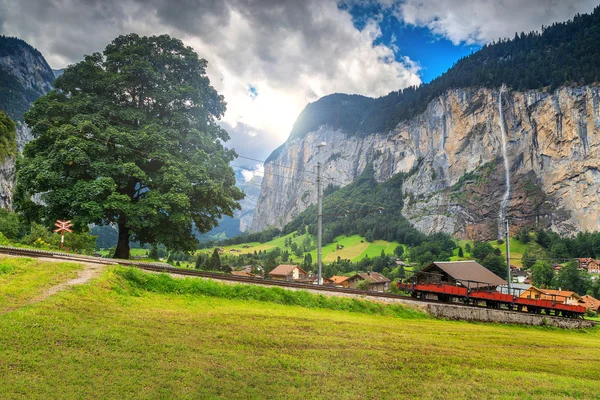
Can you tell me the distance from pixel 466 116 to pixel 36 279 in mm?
198062

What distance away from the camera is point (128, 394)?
5293mm

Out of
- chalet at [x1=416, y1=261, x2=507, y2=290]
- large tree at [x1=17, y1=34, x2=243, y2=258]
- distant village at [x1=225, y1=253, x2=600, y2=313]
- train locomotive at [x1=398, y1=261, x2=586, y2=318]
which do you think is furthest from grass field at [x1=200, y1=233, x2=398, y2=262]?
large tree at [x1=17, y1=34, x2=243, y2=258]

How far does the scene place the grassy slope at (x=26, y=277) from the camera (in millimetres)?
7902

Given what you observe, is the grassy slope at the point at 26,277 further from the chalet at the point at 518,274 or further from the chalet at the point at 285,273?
the chalet at the point at 518,274

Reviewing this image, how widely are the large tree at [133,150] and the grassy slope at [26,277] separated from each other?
5.76 m

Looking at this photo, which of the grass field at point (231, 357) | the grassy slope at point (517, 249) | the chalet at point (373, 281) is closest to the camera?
the grass field at point (231, 357)

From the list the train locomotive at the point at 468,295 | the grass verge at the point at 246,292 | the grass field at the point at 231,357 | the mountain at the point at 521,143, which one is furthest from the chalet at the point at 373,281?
the mountain at the point at 521,143

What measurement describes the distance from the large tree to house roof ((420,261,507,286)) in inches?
659

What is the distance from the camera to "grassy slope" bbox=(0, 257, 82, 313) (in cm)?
790

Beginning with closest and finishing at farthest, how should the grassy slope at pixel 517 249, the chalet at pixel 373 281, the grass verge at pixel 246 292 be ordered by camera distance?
the grass verge at pixel 246 292 < the chalet at pixel 373 281 < the grassy slope at pixel 517 249

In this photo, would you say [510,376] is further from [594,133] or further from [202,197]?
[594,133]

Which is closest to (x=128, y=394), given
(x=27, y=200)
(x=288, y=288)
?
(x=288, y=288)

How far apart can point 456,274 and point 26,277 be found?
87.9ft

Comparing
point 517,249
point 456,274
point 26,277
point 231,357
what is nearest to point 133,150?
point 26,277
